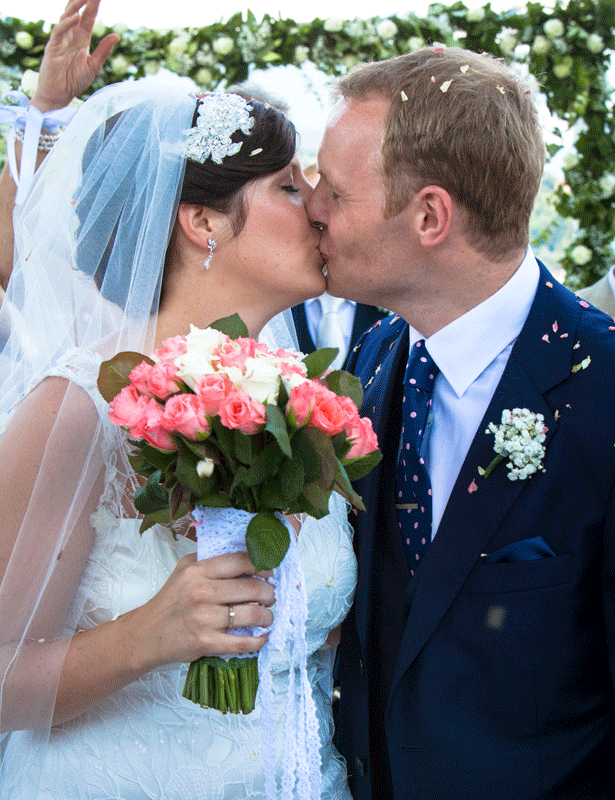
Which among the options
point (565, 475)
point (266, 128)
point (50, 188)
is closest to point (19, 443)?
point (50, 188)

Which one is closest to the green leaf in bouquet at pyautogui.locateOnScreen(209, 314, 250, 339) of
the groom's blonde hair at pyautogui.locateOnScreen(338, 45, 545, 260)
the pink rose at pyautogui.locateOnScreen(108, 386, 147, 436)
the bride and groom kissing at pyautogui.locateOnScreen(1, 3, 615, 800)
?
the pink rose at pyautogui.locateOnScreen(108, 386, 147, 436)

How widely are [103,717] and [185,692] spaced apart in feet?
1.18

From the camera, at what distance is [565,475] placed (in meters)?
2.01

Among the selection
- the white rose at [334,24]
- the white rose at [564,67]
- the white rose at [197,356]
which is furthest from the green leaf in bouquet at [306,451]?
the white rose at [564,67]

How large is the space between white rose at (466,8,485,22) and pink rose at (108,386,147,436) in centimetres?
446

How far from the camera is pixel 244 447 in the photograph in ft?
5.35

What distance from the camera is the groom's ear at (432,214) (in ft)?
7.86

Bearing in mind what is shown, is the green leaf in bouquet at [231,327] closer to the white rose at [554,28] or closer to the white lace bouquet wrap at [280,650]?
the white lace bouquet wrap at [280,650]

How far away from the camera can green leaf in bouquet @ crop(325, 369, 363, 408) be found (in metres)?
1.90

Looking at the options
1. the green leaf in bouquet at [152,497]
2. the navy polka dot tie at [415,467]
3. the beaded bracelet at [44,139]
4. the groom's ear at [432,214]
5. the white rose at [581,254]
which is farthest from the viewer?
the white rose at [581,254]

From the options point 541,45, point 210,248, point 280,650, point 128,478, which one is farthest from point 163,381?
point 541,45

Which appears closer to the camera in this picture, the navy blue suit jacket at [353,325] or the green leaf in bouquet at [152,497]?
the green leaf in bouquet at [152,497]

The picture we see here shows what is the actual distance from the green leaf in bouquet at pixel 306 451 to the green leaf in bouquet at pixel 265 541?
0.54ft

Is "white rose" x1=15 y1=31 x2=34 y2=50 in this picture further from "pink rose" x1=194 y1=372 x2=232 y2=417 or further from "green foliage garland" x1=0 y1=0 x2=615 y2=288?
"pink rose" x1=194 y1=372 x2=232 y2=417
